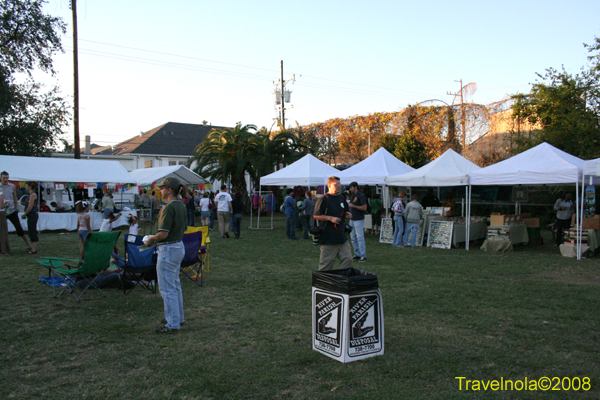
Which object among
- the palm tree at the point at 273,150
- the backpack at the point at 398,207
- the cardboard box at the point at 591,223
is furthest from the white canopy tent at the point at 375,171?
the palm tree at the point at 273,150

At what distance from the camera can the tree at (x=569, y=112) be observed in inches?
544

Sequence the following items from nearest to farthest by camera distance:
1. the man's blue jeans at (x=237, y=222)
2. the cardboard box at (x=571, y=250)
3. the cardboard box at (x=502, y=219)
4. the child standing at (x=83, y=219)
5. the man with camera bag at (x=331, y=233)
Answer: the man with camera bag at (x=331, y=233) → the child standing at (x=83, y=219) → the cardboard box at (x=571, y=250) → the cardboard box at (x=502, y=219) → the man's blue jeans at (x=237, y=222)

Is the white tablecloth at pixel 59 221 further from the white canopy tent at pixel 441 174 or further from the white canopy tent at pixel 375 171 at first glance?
the white canopy tent at pixel 441 174

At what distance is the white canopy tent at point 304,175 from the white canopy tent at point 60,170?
5.92 metres

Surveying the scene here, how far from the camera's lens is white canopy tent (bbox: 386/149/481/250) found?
11.1m

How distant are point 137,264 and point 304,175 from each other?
29.9 ft

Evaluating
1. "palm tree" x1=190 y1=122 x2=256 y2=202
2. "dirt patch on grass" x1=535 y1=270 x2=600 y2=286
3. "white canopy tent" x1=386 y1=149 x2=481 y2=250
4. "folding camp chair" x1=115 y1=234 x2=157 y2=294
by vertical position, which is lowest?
"dirt patch on grass" x1=535 y1=270 x2=600 y2=286

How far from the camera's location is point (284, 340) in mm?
4223

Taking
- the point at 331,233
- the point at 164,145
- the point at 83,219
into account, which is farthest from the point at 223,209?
the point at 164,145

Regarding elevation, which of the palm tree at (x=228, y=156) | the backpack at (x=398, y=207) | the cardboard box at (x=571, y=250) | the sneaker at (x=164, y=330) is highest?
the palm tree at (x=228, y=156)

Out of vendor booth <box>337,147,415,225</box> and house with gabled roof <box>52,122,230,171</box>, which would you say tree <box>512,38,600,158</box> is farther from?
house with gabled roof <box>52,122,230,171</box>

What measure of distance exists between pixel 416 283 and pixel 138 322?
13.8 feet

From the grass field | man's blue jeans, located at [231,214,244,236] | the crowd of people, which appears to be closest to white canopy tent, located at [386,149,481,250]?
the crowd of people

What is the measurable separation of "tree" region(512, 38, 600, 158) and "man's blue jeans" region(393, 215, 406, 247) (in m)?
7.16
